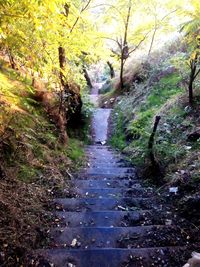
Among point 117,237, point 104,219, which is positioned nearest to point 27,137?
point 104,219

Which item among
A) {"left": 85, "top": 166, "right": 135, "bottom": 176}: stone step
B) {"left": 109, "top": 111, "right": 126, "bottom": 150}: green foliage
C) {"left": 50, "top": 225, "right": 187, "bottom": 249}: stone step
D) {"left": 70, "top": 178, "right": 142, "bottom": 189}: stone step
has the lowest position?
{"left": 109, "top": 111, "right": 126, "bottom": 150}: green foliage

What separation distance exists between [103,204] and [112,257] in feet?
5.78

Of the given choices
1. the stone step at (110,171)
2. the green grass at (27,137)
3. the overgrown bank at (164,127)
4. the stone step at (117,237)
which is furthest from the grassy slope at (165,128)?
the green grass at (27,137)

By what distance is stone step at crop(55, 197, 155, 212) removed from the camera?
5215 mm

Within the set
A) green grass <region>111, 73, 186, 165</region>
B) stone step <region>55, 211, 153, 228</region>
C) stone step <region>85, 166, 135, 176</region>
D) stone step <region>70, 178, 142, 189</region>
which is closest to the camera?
stone step <region>55, 211, 153, 228</region>

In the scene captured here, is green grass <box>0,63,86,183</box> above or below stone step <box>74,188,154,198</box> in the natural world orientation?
above

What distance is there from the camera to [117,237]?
4.20 metres

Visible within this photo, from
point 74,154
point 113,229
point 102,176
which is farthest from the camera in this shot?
point 74,154

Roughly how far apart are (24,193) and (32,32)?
284 cm

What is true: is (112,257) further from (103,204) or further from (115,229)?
(103,204)

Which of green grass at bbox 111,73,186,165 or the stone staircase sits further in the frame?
green grass at bbox 111,73,186,165

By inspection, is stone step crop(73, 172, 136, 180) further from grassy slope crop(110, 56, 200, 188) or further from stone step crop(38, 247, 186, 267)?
stone step crop(38, 247, 186, 267)

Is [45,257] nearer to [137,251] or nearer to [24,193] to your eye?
[137,251]

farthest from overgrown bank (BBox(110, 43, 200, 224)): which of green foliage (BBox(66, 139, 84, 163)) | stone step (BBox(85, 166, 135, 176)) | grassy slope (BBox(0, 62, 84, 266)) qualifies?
grassy slope (BBox(0, 62, 84, 266))
